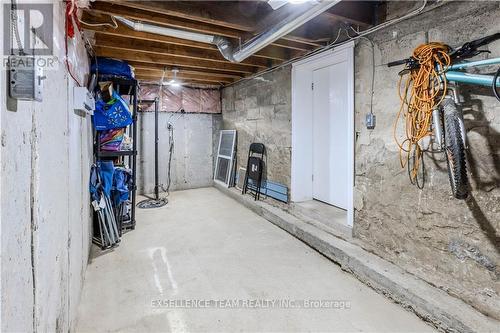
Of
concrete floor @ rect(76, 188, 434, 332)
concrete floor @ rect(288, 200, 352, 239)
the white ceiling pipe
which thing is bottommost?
concrete floor @ rect(76, 188, 434, 332)

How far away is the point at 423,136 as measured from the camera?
1990 millimetres

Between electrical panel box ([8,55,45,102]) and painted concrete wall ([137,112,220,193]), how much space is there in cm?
501

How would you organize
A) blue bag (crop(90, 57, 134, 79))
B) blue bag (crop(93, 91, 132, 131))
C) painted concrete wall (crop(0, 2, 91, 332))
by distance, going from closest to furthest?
1. painted concrete wall (crop(0, 2, 91, 332))
2. blue bag (crop(93, 91, 132, 131))
3. blue bag (crop(90, 57, 134, 79))

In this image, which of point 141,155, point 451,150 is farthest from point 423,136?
point 141,155

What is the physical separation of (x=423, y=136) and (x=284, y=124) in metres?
2.13

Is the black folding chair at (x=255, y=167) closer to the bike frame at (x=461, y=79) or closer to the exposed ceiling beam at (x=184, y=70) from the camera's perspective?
the exposed ceiling beam at (x=184, y=70)

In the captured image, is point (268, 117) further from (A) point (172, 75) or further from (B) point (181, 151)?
(B) point (181, 151)

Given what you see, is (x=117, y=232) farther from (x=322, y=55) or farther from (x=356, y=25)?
(x=356, y=25)

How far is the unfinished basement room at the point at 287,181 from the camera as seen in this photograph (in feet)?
3.40

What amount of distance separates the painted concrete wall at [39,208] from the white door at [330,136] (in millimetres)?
2950

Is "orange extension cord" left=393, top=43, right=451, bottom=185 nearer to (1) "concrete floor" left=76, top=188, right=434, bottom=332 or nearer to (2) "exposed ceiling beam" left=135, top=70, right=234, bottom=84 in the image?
(1) "concrete floor" left=76, top=188, right=434, bottom=332

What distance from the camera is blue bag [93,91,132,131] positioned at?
2773 millimetres

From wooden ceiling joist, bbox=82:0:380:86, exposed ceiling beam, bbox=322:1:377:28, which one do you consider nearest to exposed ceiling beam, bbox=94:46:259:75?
wooden ceiling joist, bbox=82:0:380:86

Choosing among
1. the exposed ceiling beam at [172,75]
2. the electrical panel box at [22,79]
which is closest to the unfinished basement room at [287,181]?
the electrical panel box at [22,79]
